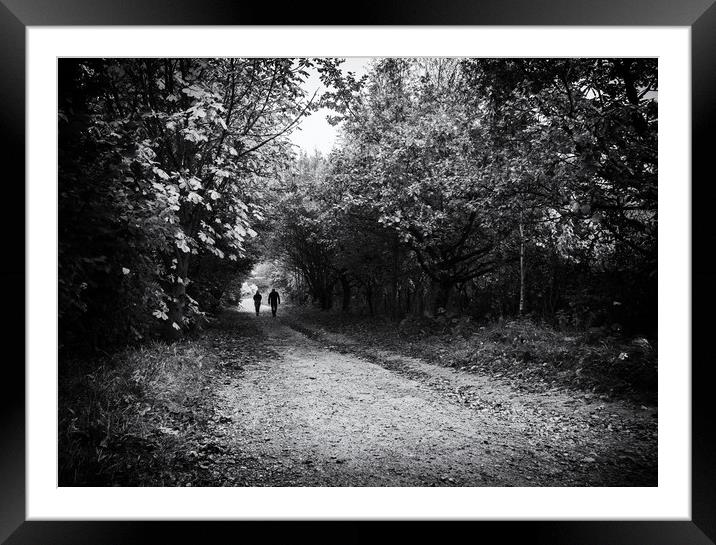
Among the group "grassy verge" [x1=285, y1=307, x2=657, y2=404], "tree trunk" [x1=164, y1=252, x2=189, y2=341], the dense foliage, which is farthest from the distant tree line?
"tree trunk" [x1=164, y1=252, x2=189, y2=341]

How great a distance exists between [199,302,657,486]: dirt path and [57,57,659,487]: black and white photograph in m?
0.03

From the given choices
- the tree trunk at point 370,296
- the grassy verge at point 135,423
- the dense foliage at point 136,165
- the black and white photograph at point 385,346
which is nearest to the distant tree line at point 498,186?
the black and white photograph at point 385,346

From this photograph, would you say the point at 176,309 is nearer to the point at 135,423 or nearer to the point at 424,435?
the point at 135,423

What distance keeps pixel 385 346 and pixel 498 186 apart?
4828 millimetres

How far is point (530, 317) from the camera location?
25.7 feet

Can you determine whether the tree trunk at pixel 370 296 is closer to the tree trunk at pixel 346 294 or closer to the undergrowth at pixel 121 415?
the tree trunk at pixel 346 294

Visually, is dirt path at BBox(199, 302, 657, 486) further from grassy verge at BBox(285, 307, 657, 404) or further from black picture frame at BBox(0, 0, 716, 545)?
black picture frame at BBox(0, 0, 716, 545)
